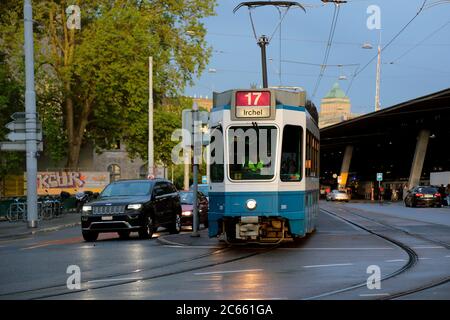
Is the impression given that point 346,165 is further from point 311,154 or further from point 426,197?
point 311,154

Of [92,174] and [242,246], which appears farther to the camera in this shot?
[92,174]

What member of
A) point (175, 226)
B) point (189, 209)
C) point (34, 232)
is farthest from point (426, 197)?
point (34, 232)

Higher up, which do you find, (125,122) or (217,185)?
(125,122)

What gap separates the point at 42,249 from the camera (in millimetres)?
19219

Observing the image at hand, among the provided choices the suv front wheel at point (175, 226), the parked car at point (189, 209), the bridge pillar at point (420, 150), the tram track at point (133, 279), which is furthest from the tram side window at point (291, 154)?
the bridge pillar at point (420, 150)

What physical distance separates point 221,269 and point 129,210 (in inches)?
348

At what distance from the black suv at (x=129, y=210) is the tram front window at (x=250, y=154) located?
5339mm

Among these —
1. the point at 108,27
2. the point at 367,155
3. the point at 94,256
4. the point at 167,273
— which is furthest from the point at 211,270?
the point at 367,155

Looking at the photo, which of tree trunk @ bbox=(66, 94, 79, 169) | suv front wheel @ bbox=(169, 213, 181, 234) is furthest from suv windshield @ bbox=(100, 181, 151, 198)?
tree trunk @ bbox=(66, 94, 79, 169)

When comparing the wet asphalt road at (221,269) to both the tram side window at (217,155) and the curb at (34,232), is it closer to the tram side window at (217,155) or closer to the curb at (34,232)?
the tram side window at (217,155)

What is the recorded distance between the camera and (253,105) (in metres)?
17.5

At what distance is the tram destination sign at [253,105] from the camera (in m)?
17.5
